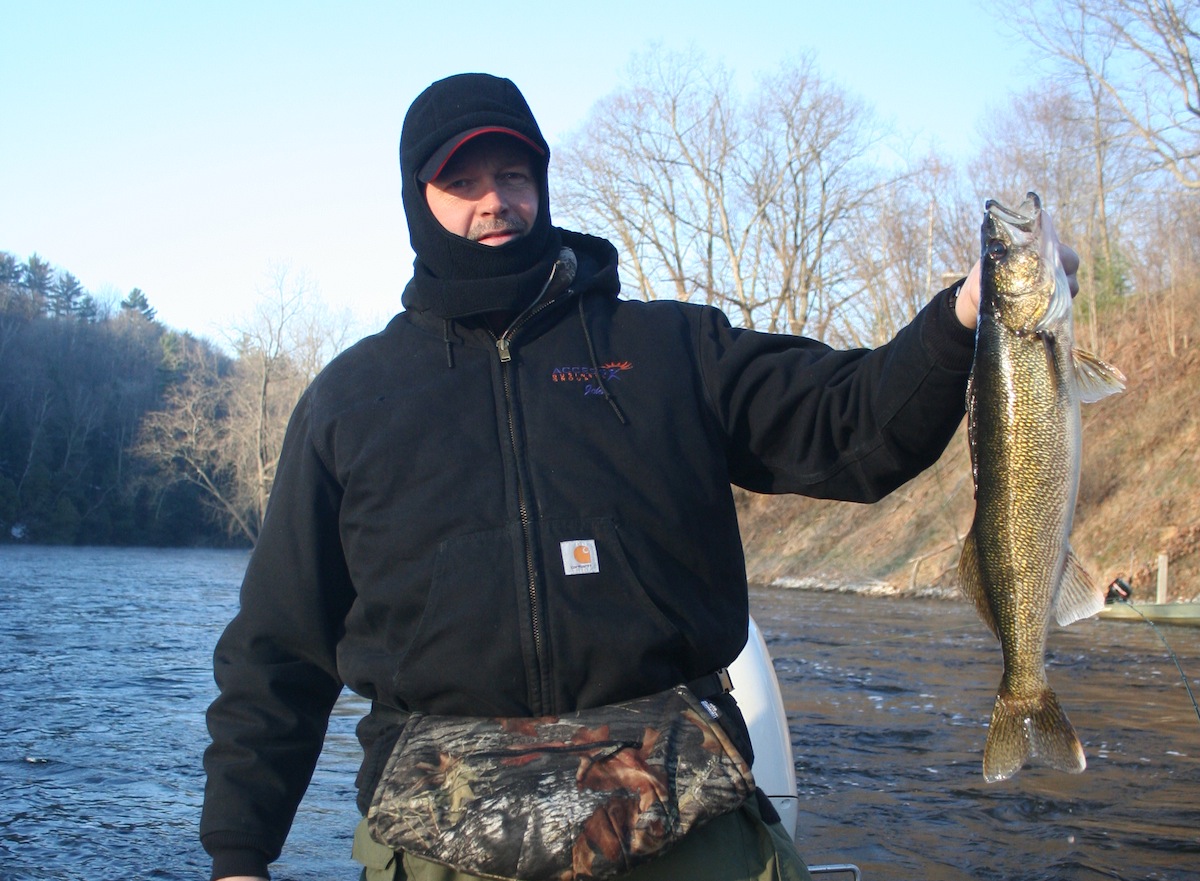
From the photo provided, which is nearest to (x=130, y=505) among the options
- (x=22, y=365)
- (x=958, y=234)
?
(x=22, y=365)

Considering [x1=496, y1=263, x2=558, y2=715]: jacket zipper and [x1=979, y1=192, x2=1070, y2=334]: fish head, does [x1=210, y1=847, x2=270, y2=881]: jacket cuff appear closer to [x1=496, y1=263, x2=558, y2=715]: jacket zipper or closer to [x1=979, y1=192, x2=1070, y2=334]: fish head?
[x1=496, y1=263, x2=558, y2=715]: jacket zipper

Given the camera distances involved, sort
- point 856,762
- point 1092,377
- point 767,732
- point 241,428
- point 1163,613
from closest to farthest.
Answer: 1. point 1092,377
2. point 767,732
3. point 856,762
4. point 1163,613
5. point 241,428

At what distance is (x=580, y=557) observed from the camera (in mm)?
2213

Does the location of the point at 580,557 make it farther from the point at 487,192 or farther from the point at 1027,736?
the point at 1027,736

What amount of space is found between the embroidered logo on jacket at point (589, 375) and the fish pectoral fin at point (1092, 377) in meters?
0.93

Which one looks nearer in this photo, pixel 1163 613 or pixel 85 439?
pixel 1163 613

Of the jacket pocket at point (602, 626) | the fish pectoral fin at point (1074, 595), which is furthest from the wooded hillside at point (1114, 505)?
the jacket pocket at point (602, 626)

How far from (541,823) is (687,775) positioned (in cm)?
27

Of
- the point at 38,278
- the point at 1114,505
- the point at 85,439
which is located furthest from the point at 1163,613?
the point at 38,278

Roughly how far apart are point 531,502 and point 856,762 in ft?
21.4

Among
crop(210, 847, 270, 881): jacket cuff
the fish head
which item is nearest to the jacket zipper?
crop(210, 847, 270, 881): jacket cuff

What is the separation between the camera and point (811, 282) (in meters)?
38.1

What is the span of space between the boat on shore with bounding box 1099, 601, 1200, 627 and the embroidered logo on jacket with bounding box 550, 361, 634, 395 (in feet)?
47.1

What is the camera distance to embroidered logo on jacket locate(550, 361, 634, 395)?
7.88 feet
